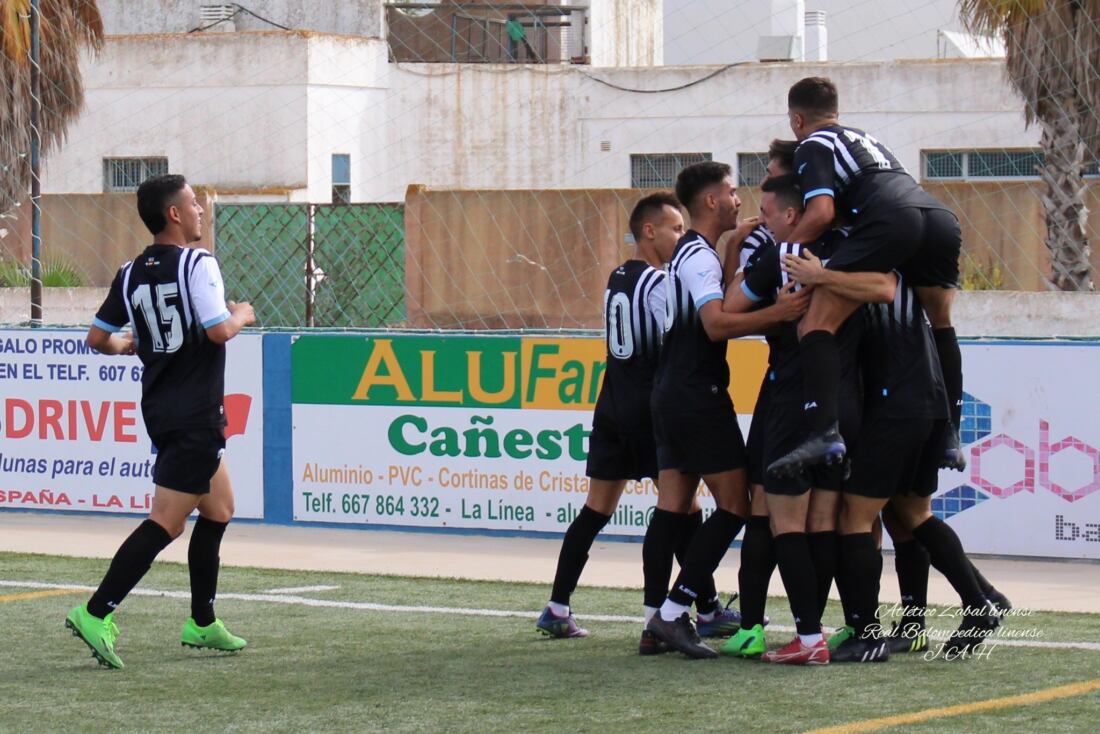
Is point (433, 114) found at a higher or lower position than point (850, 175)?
higher

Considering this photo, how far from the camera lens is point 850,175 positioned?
6.79 m

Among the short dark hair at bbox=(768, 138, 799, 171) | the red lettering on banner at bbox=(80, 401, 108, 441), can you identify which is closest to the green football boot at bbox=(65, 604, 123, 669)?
the short dark hair at bbox=(768, 138, 799, 171)

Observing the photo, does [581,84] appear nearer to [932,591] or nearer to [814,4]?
[814,4]

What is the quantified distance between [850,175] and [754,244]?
2.01 feet

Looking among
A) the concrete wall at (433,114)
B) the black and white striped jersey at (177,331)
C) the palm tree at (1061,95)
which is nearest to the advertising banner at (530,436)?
the black and white striped jersey at (177,331)

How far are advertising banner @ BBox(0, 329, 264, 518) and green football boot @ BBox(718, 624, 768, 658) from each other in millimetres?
5731

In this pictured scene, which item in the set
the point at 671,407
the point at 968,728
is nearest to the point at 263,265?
the point at 671,407

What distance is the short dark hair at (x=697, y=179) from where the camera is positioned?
290 inches

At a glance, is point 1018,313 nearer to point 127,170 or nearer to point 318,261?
point 318,261

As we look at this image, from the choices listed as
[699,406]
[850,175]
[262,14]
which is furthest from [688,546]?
[262,14]

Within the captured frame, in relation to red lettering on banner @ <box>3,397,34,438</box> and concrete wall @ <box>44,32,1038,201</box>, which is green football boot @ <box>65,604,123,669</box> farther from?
concrete wall @ <box>44,32,1038,201</box>

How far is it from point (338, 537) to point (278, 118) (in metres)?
14.9

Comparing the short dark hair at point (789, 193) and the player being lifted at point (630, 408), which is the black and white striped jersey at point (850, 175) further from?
the player being lifted at point (630, 408)

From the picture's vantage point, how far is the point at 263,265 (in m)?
19.1
